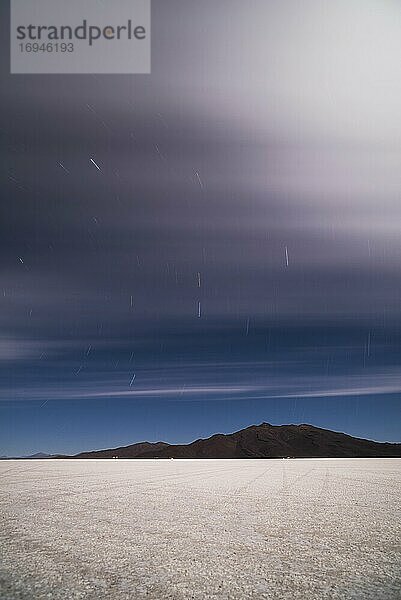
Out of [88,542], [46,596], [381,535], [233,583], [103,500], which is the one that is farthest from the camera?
[103,500]

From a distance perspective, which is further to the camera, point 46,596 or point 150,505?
point 150,505

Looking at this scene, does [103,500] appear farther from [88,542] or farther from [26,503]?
[88,542]

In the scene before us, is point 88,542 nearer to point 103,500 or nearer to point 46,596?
point 46,596

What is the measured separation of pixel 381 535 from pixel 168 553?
472 centimetres

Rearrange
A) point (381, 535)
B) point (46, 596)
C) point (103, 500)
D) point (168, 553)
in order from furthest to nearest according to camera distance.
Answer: point (103, 500), point (381, 535), point (168, 553), point (46, 596)

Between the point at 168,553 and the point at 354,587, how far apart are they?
138 inches

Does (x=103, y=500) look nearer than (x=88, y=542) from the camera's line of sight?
No

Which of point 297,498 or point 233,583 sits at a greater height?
point 233,583

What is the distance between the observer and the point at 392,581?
7.71 m

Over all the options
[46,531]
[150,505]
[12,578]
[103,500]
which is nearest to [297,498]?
[150,505]

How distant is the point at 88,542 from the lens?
10.5 metres

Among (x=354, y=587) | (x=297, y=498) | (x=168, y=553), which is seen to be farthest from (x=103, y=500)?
(x=354, y=587)

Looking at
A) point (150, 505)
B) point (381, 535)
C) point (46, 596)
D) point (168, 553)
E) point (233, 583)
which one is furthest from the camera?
point (150, 505)

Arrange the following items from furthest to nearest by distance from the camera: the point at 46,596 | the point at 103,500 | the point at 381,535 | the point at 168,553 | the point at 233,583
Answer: the point at 103,500, the point at 381,535, the point at 168,553, the point at 233,583, the point at 46,596
